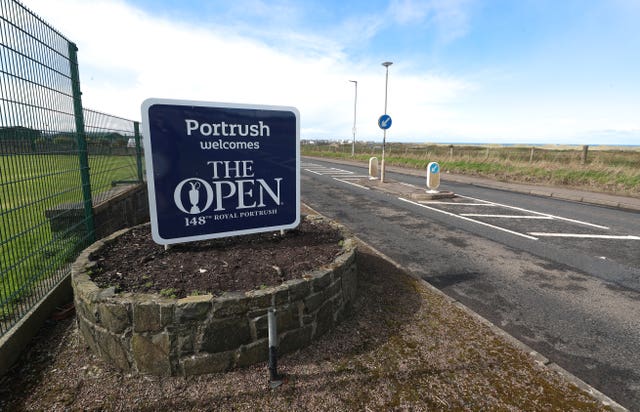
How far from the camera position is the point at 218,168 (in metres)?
3.75

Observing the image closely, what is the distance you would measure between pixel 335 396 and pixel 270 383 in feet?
1.69

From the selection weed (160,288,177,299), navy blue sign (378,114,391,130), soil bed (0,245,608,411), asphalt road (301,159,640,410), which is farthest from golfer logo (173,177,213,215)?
navy blue sign (378,114,391,130)

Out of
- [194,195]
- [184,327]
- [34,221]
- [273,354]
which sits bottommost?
[273,354]

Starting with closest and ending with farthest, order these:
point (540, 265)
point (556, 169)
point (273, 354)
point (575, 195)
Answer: point (273, 354), point (540, 265), point (575, 195), point (556, 169)

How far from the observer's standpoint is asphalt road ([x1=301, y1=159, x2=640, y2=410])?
3.19m

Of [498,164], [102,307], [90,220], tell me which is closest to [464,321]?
[102,307]

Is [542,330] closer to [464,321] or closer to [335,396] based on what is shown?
[464,321]

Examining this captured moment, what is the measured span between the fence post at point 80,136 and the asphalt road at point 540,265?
4.68 meters

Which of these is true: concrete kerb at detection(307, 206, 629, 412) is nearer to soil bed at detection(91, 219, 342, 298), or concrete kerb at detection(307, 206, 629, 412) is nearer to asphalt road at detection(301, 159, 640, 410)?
asphalt road at detection(301, 159, 640, 410)

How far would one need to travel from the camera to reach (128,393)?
246cm

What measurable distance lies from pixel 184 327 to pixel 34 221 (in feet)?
6.83

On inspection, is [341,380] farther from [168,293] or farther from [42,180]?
[42,180]

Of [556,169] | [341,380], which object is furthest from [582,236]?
[556,169]

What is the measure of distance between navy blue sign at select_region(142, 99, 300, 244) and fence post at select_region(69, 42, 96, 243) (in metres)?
1.68
